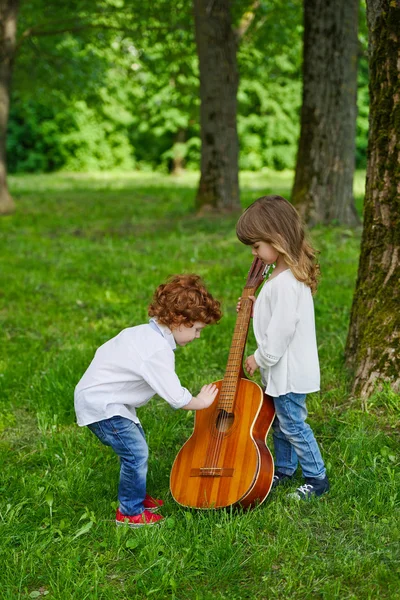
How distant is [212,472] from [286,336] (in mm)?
744

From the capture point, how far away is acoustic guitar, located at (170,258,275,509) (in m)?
3.29

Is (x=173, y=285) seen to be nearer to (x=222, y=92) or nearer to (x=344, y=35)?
(x=344, y=35)

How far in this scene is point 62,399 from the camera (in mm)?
4656

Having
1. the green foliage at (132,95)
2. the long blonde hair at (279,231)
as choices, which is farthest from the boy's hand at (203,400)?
the green foliage at (132,95)

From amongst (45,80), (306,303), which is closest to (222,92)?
(45,80)

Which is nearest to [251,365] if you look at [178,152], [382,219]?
[382,219]

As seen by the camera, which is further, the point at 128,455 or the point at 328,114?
the point at 328,114

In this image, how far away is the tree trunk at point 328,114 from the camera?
886cm

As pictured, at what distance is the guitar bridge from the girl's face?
40.8 inches

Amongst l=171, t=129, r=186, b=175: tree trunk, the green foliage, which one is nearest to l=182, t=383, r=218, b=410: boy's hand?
the green foliage

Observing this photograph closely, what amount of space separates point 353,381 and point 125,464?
167 centimetres

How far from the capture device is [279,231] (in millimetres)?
3365

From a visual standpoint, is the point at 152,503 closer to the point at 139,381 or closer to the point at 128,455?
the point at 128,455

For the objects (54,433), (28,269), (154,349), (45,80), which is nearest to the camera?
(154,349)
